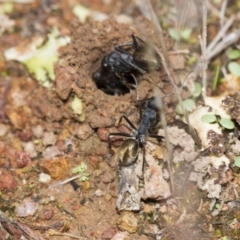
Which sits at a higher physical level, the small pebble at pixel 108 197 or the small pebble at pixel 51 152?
the small pebble at pixel 108 197

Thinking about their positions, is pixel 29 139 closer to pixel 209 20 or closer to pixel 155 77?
pixel 155 77

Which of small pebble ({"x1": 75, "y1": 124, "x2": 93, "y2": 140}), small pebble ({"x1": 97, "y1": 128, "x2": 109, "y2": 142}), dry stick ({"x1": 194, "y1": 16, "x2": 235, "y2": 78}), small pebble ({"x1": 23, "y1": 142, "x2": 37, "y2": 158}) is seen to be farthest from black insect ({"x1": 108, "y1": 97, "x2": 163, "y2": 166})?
dry stick ({"x1": 194, "y1": 16, "x2": 235, "y2": 78})

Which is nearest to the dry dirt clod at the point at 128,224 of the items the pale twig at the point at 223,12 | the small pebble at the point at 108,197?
→ the small pebble at the point at 108,197

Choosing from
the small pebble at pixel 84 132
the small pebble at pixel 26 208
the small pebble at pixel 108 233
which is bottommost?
the small pebble at pixel 26 208

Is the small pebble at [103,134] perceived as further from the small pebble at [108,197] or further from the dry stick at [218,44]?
the dry stick at [218,44]

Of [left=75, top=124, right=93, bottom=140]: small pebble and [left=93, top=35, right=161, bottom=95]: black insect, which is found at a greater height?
[left=93, top=35, right=161, bottom=95]: black insect

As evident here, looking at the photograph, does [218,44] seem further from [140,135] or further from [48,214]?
[48,214]

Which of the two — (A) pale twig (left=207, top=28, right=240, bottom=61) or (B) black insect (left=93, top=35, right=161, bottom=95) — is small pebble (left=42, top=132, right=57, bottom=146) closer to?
→ (B) black insect (left=93, top=35, right=161, bottom=95)
